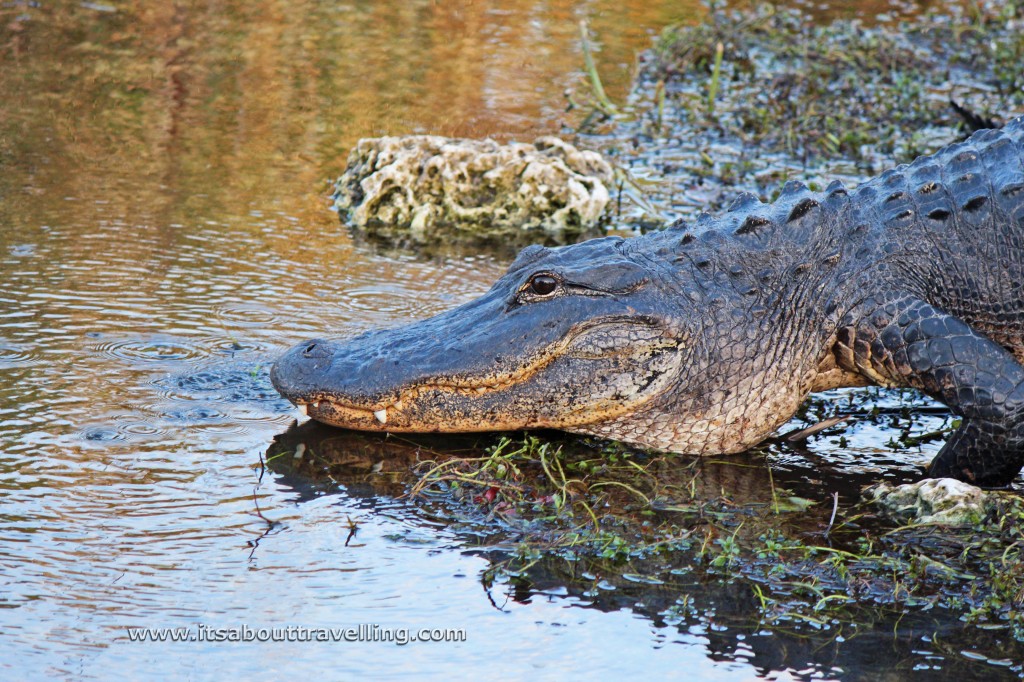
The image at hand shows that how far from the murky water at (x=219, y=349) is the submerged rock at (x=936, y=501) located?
49cm

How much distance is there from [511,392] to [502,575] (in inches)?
39.1

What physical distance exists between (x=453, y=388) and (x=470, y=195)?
3.22 meters

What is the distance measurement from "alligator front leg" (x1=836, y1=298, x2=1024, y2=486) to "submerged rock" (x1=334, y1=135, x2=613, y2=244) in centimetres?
324

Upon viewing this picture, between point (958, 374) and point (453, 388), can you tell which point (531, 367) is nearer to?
point (453, 388)

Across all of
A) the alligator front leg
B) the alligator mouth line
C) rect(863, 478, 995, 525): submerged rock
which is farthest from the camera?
the alligator mouth line

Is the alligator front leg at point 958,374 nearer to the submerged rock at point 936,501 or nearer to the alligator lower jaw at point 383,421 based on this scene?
the submerged rock at point 936,501

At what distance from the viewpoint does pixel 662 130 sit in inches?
374

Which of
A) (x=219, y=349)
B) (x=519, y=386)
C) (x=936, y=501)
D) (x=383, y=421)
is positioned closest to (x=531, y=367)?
(x=519, y=386)

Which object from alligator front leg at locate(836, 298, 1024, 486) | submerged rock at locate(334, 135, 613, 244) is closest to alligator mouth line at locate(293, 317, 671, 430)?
alligator front leg at locate(836, 298, 1024, 486)

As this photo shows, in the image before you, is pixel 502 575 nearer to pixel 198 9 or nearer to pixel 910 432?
pixel 910 432

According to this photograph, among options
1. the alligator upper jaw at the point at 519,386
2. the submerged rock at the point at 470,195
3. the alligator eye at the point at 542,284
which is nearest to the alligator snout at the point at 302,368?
the alligator upper jaw at the point at 519,386

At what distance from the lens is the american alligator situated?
4.75 metres

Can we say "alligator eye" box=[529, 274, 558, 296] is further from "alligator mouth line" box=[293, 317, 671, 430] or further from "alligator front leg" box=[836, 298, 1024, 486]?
"alligator front leg" box=[836, 298, 1024, 486]

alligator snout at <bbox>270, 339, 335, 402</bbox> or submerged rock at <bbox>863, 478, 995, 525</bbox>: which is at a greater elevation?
alligator snout at <bbox>270, 339, 335, 402</bbox>
